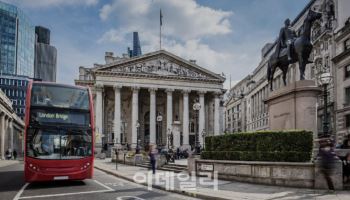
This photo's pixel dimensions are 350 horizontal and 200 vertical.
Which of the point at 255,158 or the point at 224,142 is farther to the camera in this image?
the point at 224,142

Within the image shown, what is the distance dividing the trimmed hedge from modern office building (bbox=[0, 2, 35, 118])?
112538 mm

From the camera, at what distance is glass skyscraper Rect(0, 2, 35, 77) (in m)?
131

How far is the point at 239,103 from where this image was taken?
13500 cm

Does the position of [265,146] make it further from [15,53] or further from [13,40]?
[13,40]

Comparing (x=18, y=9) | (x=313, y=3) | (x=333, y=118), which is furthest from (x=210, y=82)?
(x=18, y=9)

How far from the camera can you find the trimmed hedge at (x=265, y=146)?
1492cm

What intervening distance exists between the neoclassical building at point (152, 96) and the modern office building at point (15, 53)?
48.1 metres

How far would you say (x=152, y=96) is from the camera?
73.8m

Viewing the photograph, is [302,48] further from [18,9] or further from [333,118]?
[18,9]

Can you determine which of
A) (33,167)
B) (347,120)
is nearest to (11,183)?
(33,167)

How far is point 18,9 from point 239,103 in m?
89.7

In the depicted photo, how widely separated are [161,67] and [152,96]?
20.3ft

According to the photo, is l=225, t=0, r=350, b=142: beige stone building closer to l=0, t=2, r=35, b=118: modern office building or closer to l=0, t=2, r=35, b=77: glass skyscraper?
l=0, t=2, r=35, b=118: modern office building

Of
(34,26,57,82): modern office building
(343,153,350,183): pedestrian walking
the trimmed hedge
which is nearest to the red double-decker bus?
the trimmed hedge
